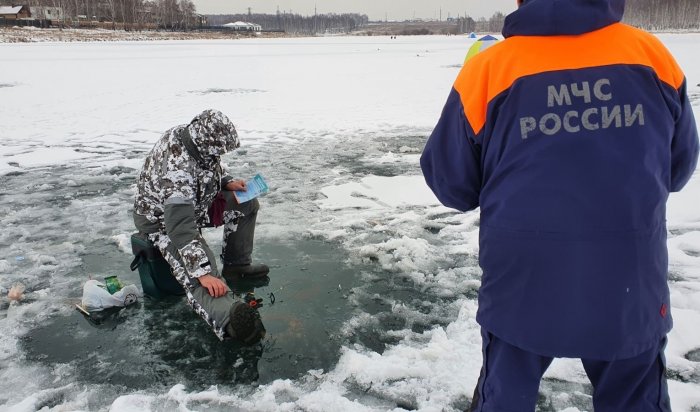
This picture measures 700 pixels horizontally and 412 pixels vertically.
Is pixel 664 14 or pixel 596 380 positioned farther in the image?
pixel 664 14

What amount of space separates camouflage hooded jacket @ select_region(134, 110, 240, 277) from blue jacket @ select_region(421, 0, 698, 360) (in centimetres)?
206

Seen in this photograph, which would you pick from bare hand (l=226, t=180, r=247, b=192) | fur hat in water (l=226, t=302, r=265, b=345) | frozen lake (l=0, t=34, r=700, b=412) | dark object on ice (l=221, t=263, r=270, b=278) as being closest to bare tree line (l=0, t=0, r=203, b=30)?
frozen lake (l=0, t=34, r=700, b=412)

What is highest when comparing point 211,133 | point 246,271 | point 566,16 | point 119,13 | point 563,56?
point 119,13

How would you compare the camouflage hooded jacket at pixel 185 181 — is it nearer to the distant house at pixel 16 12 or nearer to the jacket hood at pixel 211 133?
the jacket hood at pixel 211 133

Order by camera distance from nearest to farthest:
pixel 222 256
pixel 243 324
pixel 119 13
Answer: pixel 243 324
pixel 222 256
pixel 119 13

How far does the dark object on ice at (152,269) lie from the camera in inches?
140

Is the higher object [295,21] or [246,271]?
[295,21]

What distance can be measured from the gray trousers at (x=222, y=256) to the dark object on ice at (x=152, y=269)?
0.28ft

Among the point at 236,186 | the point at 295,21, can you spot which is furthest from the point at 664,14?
the point at 236,186

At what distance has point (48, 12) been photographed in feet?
275

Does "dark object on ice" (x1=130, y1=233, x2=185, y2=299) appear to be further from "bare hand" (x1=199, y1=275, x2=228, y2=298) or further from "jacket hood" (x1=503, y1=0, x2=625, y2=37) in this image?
"jacket hood" (x1=503, y1=0, x2=625, y2=37)

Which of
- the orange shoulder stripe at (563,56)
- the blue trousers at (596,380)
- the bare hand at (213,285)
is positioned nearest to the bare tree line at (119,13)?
the bare hand at (213,285)

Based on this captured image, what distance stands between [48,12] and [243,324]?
325 ft

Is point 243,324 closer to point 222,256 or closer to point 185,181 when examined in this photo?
point 185,181
